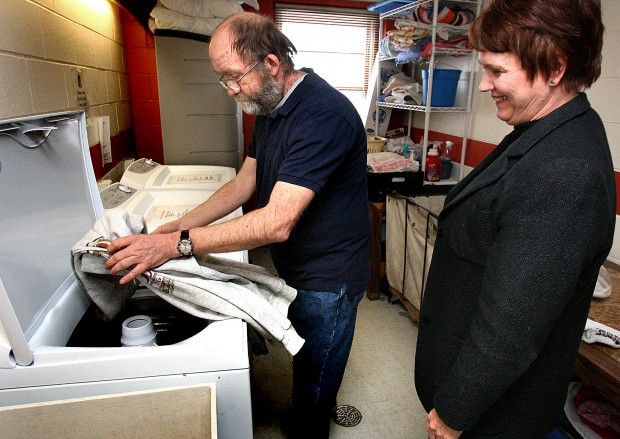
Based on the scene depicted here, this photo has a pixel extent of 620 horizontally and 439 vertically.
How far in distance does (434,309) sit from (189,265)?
64cm

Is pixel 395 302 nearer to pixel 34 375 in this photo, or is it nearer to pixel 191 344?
pixel 191 344

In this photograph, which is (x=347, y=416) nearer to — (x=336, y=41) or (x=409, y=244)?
(x=409, y=244)

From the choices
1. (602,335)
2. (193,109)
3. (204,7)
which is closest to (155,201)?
(193,109)

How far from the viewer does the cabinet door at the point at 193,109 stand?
8.36 ft

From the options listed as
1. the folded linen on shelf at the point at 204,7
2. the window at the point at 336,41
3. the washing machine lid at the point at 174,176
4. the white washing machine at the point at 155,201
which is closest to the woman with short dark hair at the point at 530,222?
the white washing machine at the point at 155,201

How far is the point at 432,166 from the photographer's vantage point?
2.97 metres

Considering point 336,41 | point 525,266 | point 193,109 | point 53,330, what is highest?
point 336,41

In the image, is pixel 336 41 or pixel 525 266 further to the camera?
pixel 336 41

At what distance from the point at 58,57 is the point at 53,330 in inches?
51.4

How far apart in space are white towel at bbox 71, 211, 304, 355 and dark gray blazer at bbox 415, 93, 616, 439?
1.36 ft

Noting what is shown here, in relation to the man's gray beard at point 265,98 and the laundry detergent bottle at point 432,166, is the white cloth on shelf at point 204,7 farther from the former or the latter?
the laundry detergent bottle at point 432,166

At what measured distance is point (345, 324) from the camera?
1.45 m

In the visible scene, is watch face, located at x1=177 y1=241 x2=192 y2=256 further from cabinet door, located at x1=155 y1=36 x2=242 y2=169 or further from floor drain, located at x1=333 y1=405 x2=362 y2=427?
cabinet door, located at x1=155 y1=36 x2=242 y2=169

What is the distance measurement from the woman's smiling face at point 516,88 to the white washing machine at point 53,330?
30.1 inches
